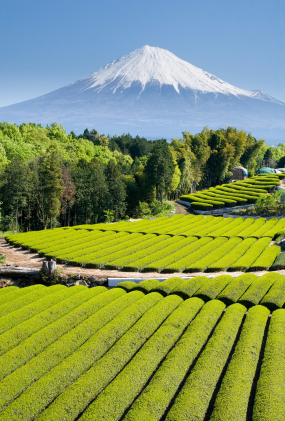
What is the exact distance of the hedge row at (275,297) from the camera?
21375 millimetres

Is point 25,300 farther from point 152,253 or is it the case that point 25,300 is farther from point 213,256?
point 213,256

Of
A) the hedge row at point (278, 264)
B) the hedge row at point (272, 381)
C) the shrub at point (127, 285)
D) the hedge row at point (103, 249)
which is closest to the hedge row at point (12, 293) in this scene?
the hedge row at point (103, 249)

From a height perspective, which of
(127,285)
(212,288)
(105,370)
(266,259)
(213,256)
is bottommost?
(105,370)

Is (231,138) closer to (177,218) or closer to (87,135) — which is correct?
(177,218)

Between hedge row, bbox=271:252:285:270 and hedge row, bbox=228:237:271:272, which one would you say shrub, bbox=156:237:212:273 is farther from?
hedge row, bbox=271:252:285:270

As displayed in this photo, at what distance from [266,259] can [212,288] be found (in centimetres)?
973

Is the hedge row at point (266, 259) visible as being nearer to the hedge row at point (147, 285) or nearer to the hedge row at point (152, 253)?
the hedge row at point (152, 253)

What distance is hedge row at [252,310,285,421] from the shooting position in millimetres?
12752

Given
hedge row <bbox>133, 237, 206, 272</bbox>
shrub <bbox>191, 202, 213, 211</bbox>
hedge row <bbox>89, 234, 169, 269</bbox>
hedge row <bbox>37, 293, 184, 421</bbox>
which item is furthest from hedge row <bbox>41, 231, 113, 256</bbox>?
shrub <bbox>191, 202, 213, 211</bbox>

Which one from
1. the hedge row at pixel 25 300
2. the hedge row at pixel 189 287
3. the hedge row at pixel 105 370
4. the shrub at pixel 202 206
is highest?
the shrub at pixel 202 206

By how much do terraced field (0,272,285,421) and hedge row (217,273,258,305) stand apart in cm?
7

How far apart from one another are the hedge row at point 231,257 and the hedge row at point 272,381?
1077 centimetres

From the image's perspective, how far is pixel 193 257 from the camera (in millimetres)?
32219

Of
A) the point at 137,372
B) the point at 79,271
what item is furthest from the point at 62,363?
the point at 79,271
